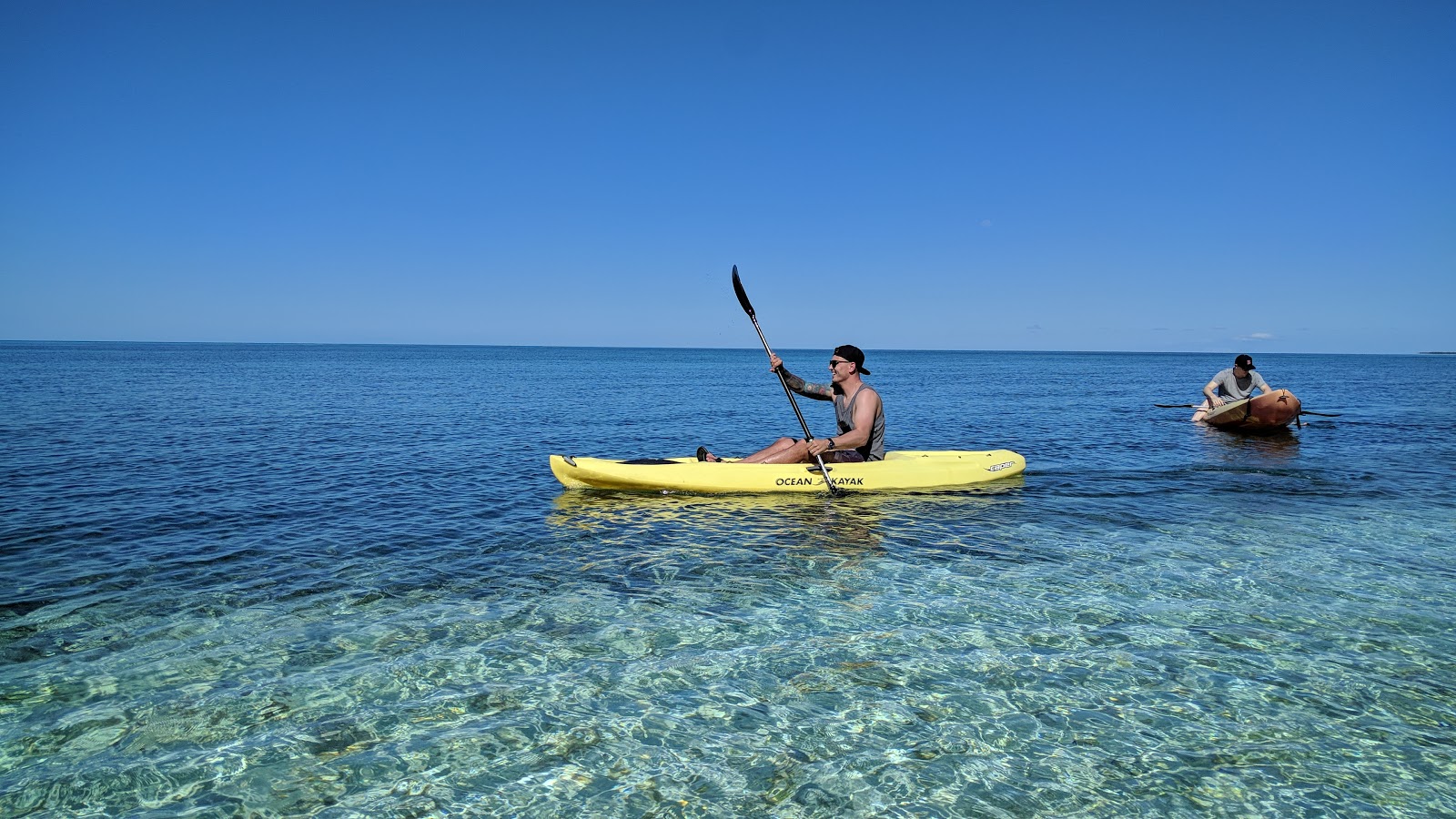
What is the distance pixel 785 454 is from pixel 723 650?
6.21 m

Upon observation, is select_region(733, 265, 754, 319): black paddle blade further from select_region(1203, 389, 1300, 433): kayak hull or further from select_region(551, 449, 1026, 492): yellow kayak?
select_region(1203, 389, 1300, 433): kayak hull

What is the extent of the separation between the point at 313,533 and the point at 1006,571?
7.69 metres

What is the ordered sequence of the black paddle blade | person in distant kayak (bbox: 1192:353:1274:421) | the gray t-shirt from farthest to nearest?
the gray t-shirt
person in distant kayak (bbox: 1192:353:1274:421)
the black paddle blade

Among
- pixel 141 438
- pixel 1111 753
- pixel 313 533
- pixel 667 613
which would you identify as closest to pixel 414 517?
pixel 313 533

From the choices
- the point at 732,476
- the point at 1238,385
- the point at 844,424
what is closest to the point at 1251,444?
the point at 1238,385

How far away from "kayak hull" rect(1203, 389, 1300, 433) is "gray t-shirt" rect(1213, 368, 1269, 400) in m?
0.25

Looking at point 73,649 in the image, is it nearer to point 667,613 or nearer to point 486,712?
point 486,712

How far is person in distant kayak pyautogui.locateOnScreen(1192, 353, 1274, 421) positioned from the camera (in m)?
19.9

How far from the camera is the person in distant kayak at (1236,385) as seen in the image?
65.2 feet

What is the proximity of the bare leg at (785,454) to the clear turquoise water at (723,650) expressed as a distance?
71 cm

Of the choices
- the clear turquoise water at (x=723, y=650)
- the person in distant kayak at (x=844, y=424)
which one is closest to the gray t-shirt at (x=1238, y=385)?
the clear turquoise water at (x=723, y=650)

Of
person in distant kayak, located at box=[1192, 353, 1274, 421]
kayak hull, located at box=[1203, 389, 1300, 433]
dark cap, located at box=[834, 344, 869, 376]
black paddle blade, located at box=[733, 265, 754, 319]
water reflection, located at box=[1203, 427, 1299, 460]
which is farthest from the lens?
person in distant kayak, located at box=[1192, 353, 1274, 421]

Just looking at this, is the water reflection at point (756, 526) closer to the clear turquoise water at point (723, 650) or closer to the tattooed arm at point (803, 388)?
the clear turquoise water at point (723, 650)

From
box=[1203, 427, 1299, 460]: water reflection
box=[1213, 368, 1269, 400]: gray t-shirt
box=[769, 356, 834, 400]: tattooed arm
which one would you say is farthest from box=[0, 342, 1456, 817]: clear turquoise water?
box=[1213, 368, 1269, 400]: gray t-shirt
